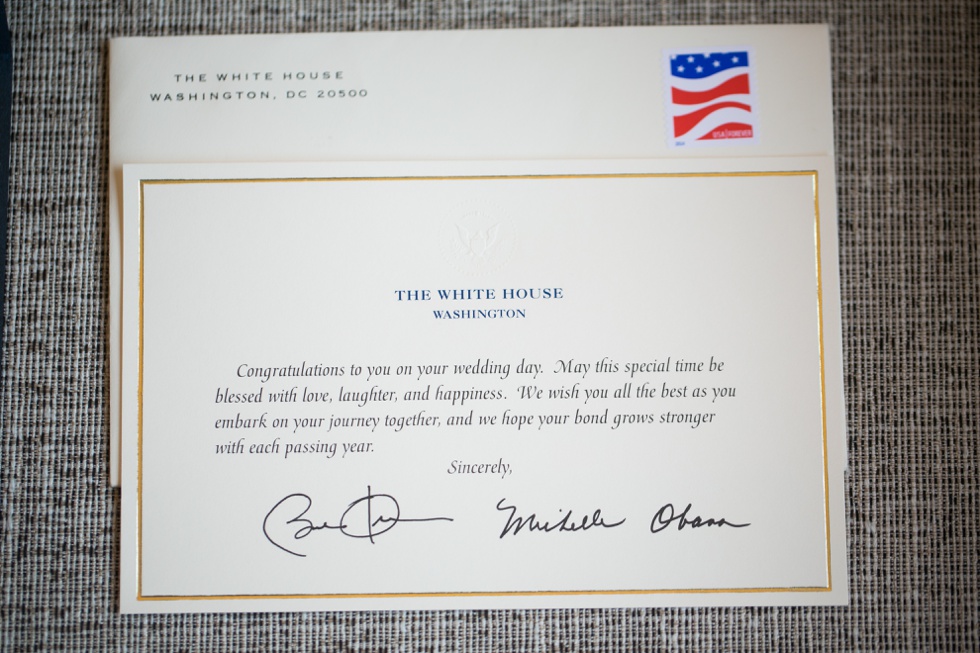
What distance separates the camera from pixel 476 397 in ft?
2.45

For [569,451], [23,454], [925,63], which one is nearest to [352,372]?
[569,451]

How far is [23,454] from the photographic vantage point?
750 millimetres

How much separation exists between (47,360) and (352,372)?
0.34m

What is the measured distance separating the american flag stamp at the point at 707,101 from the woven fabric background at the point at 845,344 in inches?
2.3
